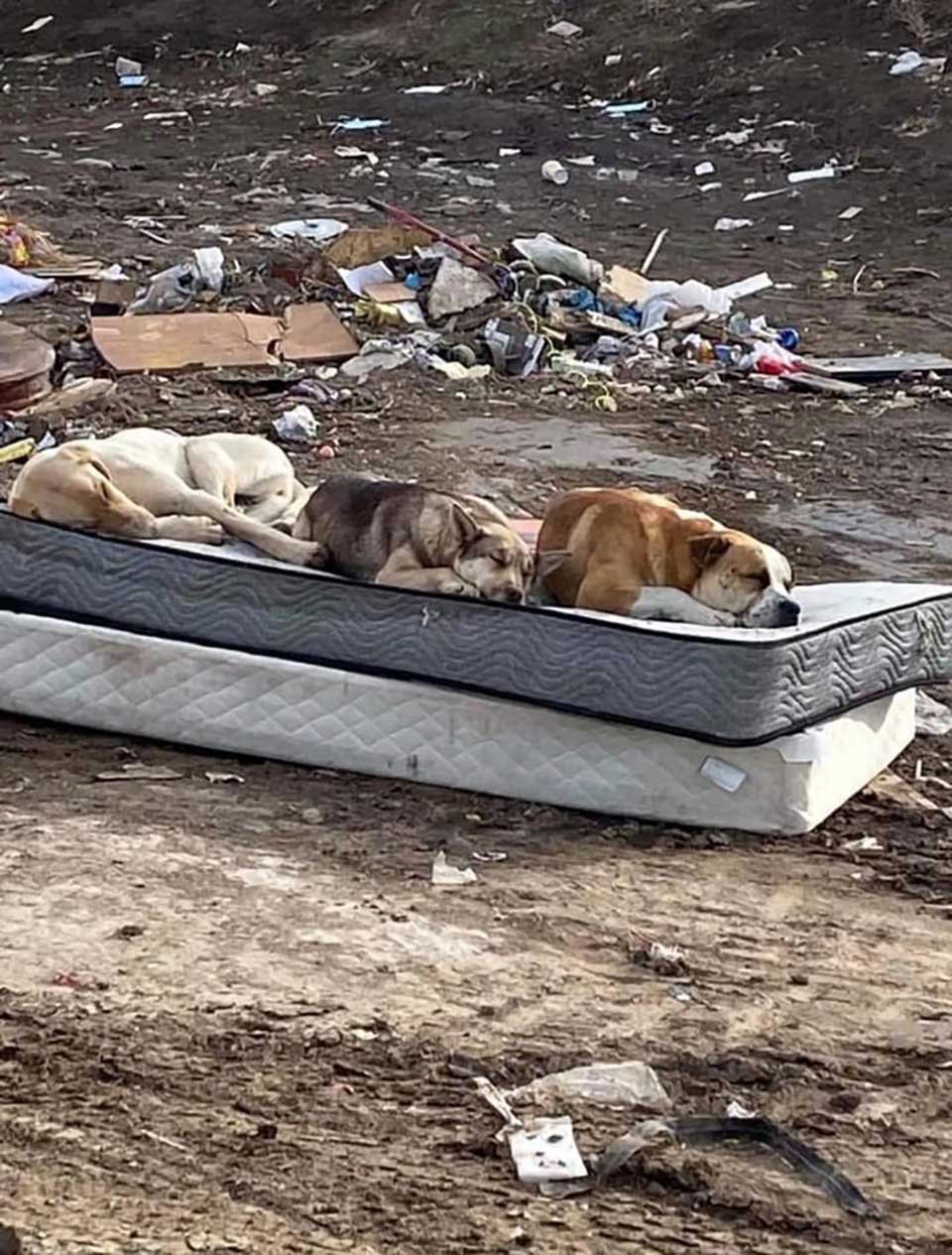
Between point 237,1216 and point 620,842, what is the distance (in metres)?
1.88

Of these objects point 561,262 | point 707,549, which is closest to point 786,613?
point 707,549

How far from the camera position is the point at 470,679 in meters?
4.98

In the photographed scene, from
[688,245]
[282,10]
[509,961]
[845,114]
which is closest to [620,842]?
[509,961]

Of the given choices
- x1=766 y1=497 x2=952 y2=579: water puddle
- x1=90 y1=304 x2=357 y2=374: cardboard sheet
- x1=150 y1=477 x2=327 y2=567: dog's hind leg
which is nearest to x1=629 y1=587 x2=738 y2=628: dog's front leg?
x1=150 y1=477 x2=327 y2=567: dog's hind leg

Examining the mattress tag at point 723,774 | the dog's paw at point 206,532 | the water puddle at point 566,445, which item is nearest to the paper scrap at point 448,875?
the mattress tag at point 723,774

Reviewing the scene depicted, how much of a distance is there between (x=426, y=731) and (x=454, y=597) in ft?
1.17

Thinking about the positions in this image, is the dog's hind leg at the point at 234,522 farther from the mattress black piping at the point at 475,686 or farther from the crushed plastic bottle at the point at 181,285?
the crushed plastic bottle at the point at 181,285

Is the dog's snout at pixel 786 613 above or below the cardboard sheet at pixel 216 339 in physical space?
above

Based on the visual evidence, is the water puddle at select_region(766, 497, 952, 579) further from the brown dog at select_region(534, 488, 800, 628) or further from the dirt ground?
the brown dog at select_region(534, 488, 800, 628)

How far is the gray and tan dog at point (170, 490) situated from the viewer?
5715 mm

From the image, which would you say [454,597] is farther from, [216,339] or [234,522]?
[216,339]

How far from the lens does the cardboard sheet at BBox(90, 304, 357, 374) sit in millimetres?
9906

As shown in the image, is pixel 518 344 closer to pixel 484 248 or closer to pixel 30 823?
pixel 484 248

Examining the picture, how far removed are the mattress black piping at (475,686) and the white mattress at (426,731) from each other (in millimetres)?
18
